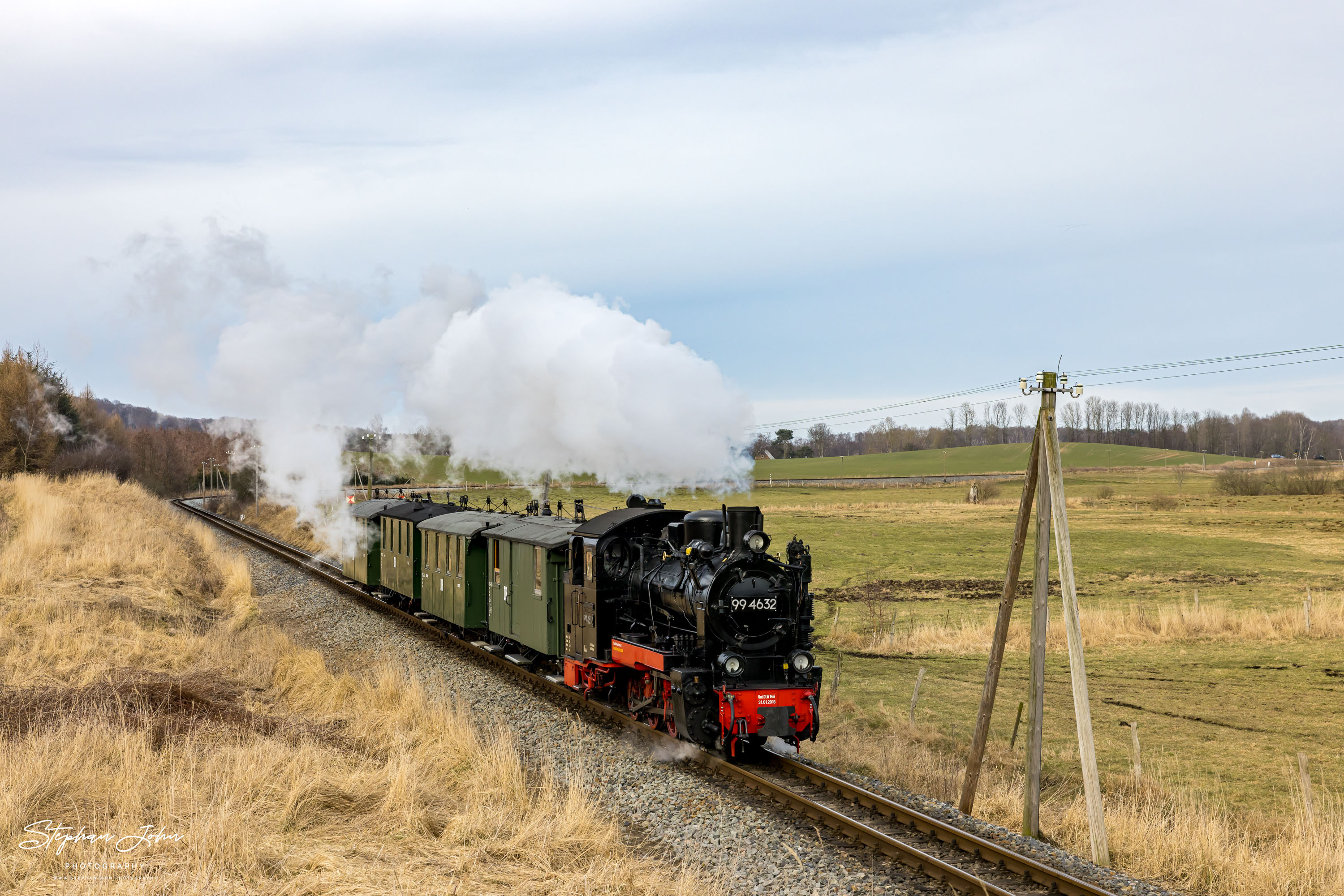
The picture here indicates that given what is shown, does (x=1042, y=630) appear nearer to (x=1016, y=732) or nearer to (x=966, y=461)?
(x=1016, y=732)

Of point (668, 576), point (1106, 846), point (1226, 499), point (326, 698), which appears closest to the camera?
point (1106, 846)

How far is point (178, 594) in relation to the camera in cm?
2469

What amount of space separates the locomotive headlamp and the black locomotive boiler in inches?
0.5

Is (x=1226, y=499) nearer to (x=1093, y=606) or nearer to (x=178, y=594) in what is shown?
(x=1093, y=606)

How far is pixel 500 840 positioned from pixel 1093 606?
26.5 m

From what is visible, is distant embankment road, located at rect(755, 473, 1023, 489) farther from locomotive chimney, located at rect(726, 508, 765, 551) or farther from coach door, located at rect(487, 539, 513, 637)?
locomotive chimney, located at rect(726, 508, 765, 551)

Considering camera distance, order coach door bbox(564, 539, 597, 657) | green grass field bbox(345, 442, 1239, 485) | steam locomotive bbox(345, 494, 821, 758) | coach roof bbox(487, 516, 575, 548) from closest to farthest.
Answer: steam locomotive bbox(345, 494, 821, 758)
coach door bbox(564, 539, 597, 657)
coach roof bbox(487, 516, 575, 548)
green grass field bbox(345, 442, 1239, 485)

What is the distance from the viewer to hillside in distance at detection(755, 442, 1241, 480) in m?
112

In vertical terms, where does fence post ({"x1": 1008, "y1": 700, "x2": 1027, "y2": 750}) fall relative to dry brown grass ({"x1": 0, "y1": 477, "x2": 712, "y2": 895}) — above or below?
below

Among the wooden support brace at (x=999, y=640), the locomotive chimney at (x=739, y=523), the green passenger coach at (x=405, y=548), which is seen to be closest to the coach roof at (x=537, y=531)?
the locomotive chimney at (x=739, y=523)

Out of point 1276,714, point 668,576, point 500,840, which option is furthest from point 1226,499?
point 500,840

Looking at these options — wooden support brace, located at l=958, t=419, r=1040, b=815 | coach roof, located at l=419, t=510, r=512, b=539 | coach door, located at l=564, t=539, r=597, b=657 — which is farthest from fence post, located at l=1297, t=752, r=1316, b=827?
coach roof, located at l=419, t=510, r=512, b=539

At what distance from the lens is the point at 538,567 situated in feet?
55.9

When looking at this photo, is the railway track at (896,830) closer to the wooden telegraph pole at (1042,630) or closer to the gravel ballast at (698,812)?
the gravel ballast at (698,812)
